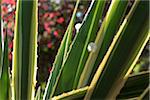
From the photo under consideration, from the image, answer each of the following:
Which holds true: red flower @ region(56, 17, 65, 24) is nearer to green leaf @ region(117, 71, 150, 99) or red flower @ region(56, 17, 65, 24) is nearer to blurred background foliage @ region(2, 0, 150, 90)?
blurred background foliage @ region(2, 0, 150, 90)

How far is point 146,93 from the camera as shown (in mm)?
959

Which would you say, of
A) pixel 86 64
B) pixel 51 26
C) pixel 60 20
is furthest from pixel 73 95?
pixel 51 26

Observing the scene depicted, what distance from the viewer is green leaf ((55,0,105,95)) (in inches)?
43.6

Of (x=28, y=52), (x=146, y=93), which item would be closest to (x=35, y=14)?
(x=28, y=52)

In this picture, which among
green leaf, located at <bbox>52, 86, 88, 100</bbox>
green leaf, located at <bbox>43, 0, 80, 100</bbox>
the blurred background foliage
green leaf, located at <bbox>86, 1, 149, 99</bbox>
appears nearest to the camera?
green leaf, located at <bbox>86, 1, 149, 99</bbox>

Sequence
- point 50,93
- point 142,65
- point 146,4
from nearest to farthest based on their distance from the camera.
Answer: point 146,4 < point 50,93 < point 142,65

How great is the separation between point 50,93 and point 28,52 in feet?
0.40

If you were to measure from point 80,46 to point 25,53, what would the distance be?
15cm

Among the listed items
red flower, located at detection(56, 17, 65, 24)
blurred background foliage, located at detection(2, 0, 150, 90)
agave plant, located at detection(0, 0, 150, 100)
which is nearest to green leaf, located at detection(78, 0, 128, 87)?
agave plant, located at detection(0, 0, 150, 100)

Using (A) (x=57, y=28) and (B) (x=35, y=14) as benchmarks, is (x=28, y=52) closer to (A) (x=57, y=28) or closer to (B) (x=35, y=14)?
(B) (x=35, y=14)

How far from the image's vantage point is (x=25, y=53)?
1113 mm

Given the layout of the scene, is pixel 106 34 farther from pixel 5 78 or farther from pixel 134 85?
pixel 5 78

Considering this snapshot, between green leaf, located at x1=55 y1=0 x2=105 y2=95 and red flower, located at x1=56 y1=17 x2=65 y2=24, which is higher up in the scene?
green leaf, located at x1=55 y1=0 x2=105 y2=95

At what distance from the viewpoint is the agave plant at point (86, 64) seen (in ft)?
3.19
